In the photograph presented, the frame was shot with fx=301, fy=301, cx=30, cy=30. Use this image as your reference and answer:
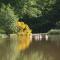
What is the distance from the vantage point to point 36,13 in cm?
2991

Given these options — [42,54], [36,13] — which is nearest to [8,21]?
[36,13]

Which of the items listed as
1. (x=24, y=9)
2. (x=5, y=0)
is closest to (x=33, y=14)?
(x=24, y=9)

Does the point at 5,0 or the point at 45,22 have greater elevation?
the point at 5,0

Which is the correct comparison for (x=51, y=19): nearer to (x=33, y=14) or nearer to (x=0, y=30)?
(x=33, y=14)

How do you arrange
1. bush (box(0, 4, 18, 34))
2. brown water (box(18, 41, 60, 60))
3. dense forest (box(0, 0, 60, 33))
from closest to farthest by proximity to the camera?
brown water (box(18, 41, 60, 60))
bush (box(0, 4, 18, 34))
dense forest (box(0, 0, 60, 33))

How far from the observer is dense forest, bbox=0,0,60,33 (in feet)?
96.0

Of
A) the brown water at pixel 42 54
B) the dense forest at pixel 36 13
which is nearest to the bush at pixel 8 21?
the dense forest at pixel 36 13

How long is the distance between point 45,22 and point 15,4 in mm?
3461

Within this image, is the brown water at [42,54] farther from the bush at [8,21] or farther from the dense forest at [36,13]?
the dense forest at [36,13]

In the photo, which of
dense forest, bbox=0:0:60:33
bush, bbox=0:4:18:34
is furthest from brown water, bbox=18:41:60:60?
A: dense forest, bbox=0:0:60:33

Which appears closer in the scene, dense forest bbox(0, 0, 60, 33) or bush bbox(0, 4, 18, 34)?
bush bbox(0, 4, 18, 34)

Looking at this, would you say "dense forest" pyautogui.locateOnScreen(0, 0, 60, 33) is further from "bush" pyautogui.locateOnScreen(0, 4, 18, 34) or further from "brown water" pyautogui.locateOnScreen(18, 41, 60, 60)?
"brown water" pyautogui.locateOnScreen(18, 41, 60, 60)

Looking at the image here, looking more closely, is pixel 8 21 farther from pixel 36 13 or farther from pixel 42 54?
pixel 42 54

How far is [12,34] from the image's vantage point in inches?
939
